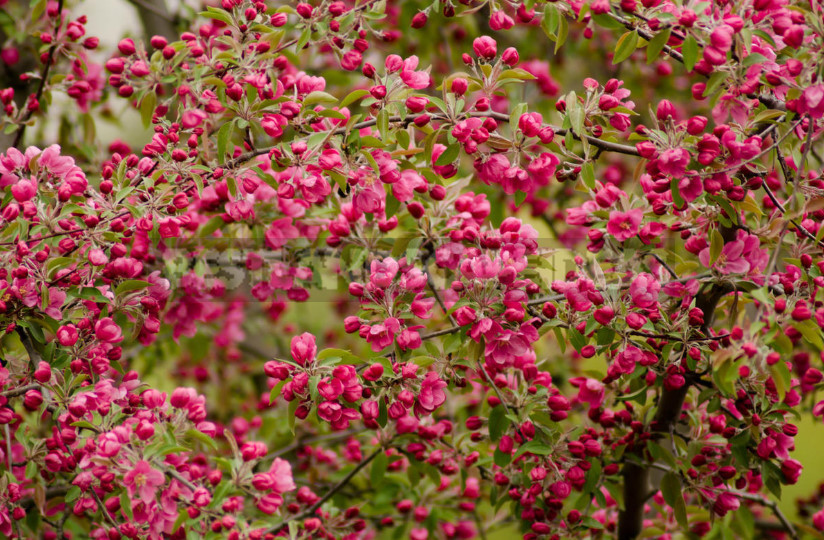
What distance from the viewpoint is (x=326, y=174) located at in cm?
171

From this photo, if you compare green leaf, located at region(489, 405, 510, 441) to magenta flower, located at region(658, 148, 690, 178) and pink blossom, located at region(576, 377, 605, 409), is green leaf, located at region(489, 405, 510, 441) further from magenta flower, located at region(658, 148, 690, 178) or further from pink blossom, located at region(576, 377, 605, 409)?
magenta flower, located at region(658, 148, 690, 178)

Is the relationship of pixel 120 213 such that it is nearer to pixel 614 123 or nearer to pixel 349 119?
pixel 349 119

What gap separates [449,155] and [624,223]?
0.45 meters

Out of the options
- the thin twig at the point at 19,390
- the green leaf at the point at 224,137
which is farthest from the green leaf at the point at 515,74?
the thin twig at the point at 19,390

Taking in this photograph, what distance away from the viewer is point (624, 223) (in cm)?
174

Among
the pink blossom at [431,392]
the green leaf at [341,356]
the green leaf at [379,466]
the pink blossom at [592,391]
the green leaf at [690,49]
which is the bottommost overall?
the green leaf at [379,466]

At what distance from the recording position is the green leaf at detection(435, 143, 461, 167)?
5.43 ft

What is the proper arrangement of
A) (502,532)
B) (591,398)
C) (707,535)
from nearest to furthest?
(591,398)
(707,535)
(502,532)

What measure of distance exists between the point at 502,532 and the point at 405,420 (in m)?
2.34

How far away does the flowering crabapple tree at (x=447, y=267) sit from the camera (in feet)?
5.04

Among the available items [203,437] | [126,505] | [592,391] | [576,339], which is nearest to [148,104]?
[203,437]

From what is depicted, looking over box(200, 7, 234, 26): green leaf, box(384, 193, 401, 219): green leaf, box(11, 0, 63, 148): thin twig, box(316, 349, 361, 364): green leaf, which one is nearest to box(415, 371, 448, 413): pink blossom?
box(316, 349, 361, 364): green leaf

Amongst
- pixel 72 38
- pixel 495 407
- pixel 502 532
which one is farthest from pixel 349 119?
pixel 502 532

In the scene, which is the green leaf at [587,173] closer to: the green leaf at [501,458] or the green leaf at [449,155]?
the green leaf at [449,155]
